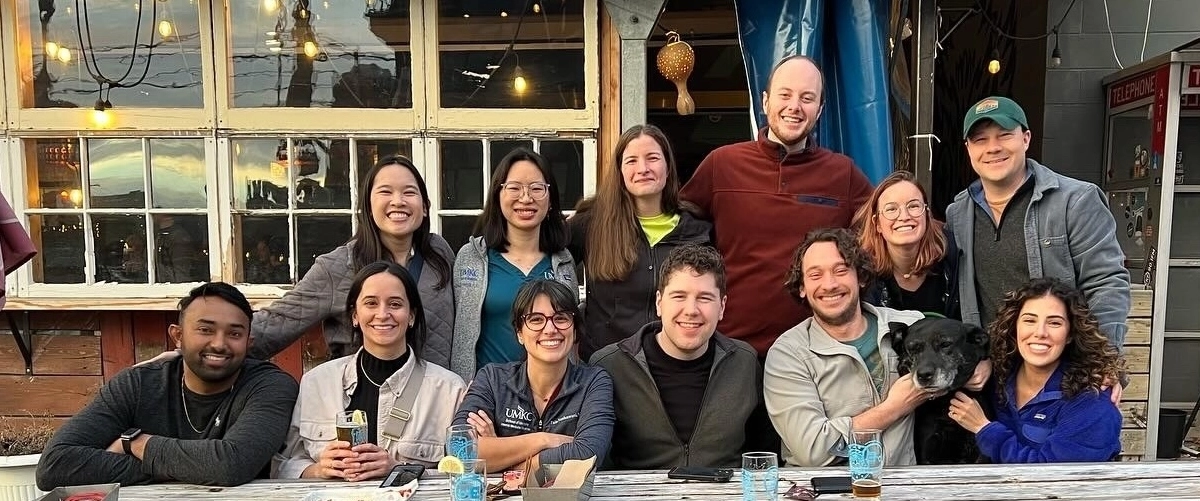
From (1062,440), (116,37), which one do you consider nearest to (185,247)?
(116,37)

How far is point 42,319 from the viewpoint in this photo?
378 cm

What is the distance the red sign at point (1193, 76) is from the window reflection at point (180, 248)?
512 cm

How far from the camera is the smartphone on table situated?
76.3 inches

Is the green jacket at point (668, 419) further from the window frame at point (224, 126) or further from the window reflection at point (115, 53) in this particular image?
the window reflection at point (115, 53)

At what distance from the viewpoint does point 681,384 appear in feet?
7.36

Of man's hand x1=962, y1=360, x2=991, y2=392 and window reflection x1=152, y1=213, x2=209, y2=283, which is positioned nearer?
man's hand x1=962, y1=360, x2=991, y2=392

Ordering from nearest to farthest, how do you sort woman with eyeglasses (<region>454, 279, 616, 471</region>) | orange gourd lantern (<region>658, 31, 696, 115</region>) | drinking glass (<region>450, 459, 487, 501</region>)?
drinking glass (<region>450, 459, 487, 501</region>) < woman with eyeglasses (<region>454, 279, 616, 471</region>) < orange gourd lantern (<region>658, 31, 696, 115</region>)

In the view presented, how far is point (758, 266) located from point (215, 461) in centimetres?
176

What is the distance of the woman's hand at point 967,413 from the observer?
6.95 ft

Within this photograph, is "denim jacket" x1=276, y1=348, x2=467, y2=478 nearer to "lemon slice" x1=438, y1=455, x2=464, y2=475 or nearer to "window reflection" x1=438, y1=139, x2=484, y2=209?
"lemon slice" x1=438, y1=455, x2=464, y2=475

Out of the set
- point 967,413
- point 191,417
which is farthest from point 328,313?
point 967,413

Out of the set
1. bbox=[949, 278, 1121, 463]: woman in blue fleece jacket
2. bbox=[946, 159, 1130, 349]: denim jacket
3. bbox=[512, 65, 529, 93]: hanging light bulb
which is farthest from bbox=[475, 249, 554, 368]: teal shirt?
bbox=[946, 159, 1130, 349]: denim jacket

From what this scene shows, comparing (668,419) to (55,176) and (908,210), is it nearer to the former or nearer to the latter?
(908,210)

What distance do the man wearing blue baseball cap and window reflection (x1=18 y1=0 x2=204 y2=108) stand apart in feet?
11.7
